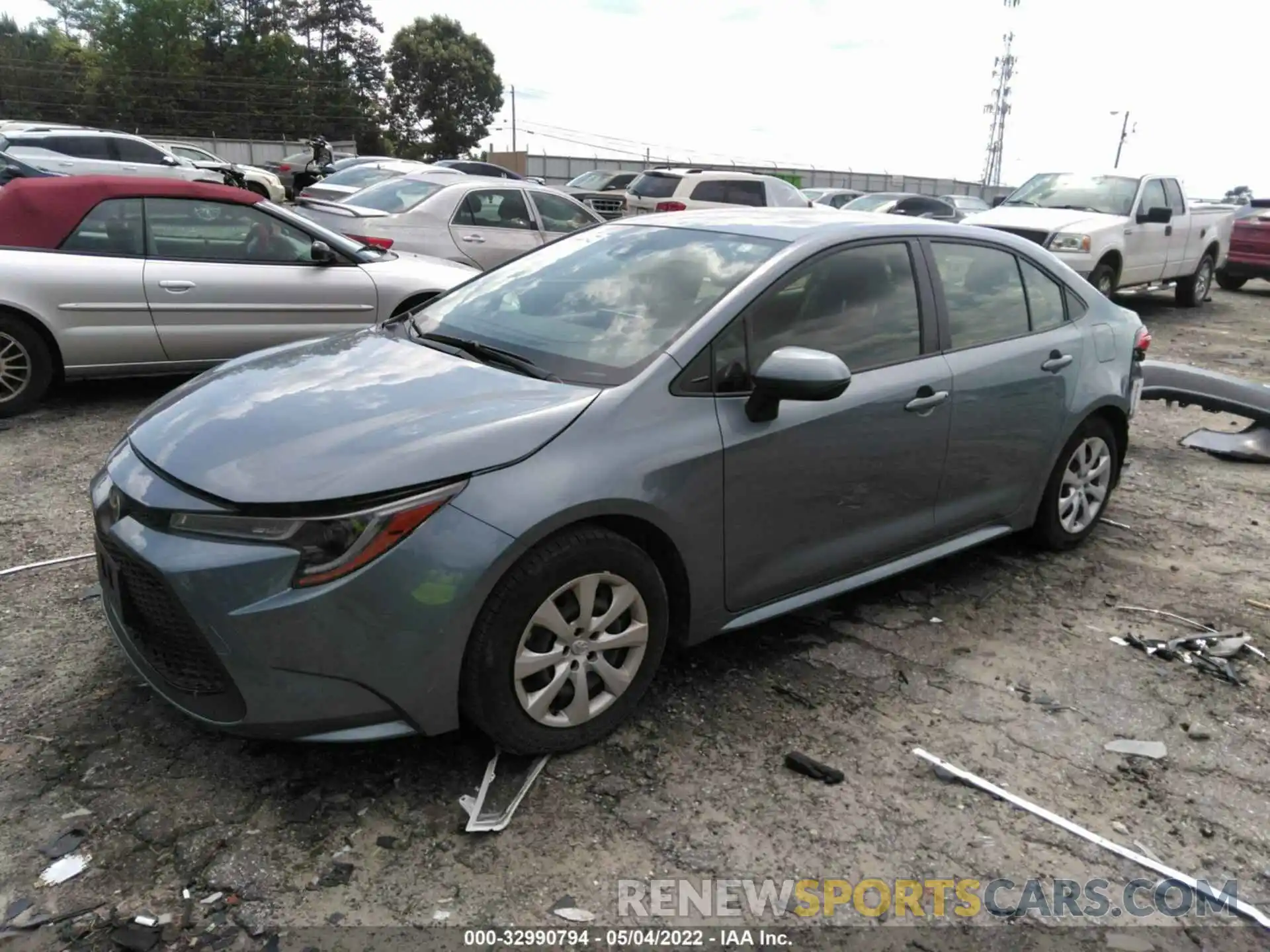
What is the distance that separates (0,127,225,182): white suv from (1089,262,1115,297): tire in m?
14.5

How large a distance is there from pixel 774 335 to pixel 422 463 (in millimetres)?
1378

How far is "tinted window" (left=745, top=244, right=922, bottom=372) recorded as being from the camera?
3361mm

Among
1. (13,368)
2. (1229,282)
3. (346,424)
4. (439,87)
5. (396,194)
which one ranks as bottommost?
(1229,282)

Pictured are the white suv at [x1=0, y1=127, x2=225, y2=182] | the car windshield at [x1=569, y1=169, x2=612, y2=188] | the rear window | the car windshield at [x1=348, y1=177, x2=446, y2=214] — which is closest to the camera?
the car windshield at [x1=348, y1=177, x2=446, y2=214]

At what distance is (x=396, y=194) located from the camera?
1037 centimetres

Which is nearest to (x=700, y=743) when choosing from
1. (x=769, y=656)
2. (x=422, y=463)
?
(x=769, y=656)

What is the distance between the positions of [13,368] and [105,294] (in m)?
0.73

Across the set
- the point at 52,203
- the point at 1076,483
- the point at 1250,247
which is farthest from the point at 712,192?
the point at 1076,483

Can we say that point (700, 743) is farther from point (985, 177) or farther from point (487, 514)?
point (985, 177)

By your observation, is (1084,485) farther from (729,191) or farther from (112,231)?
(729,191)

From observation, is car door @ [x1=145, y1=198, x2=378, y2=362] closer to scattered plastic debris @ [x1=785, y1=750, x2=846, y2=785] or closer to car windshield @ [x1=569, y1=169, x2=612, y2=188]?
scattered plastic debris @ [x1=785, y1=750, x2=846, y2=785]

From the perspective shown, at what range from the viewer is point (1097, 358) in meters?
4.62

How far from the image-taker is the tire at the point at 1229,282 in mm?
17141

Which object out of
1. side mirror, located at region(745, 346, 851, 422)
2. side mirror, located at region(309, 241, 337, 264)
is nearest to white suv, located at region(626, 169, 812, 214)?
side mirror, located at region(309, 241, 337, 264)
